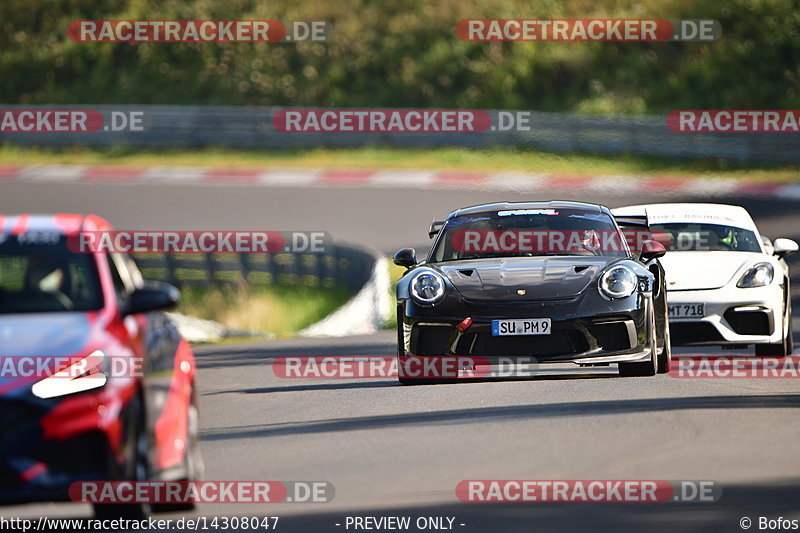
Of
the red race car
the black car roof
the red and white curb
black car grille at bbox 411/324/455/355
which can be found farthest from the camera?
the red and white curb

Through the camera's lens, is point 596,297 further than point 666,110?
No

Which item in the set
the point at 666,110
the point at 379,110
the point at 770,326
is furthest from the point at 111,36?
the point at 770,326

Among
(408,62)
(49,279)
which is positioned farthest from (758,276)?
(408,62)

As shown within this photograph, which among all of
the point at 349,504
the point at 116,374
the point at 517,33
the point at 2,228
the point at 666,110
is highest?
the point at 517,33

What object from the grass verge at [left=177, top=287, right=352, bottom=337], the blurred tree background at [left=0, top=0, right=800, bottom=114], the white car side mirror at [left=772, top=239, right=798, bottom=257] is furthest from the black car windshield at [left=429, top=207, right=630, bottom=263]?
the blurred tree background at [left=0, top=0, right=800, bottom=114]

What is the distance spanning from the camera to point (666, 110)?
36.6 m

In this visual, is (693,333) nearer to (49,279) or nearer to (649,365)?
(649,365)

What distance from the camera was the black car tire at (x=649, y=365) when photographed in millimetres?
11016

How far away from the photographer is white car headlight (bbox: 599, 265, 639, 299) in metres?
10.7

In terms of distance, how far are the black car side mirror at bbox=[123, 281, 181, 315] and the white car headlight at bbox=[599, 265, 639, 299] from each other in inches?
174

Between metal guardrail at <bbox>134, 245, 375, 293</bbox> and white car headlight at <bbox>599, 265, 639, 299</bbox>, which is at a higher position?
metal guardrail at <bbox>134, 245, 375, 293</bbox>

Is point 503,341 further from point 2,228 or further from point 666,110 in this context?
point 666,110

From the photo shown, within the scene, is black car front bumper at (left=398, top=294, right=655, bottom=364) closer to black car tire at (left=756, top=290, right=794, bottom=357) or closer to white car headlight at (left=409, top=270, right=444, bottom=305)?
white car headlight at (left=409, top=270, right=444, bottom=305)

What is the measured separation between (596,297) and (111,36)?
115ft
